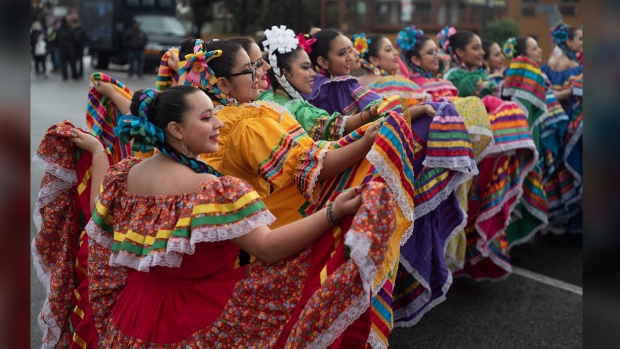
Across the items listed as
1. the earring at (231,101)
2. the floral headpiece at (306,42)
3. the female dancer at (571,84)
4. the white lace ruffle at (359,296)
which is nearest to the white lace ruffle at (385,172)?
the white lace ruffle at (359,296)

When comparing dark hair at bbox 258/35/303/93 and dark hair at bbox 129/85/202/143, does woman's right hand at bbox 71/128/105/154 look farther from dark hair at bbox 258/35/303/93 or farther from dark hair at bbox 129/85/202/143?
dark hair at bbox 258/35/303/93

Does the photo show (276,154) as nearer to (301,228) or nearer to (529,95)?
(301,228)

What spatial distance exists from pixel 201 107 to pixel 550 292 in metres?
3.79

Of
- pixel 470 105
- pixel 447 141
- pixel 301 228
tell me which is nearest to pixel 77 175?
pixel 301 228

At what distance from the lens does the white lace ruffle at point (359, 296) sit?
7.19 ft

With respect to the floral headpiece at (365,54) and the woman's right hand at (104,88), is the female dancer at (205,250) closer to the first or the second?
the woman's right hand at (104,88)

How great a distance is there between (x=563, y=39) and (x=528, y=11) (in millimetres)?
20400

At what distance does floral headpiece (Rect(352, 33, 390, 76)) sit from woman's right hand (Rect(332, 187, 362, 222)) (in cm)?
359

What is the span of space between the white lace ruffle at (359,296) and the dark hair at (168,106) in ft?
2.70

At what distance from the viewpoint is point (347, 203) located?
2.29 meters

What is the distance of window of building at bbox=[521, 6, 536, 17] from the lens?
2695 centimetres

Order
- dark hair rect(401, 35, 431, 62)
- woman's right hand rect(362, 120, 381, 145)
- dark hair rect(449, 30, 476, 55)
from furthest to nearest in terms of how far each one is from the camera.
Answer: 1. dark hair rect(449, 30, 476, 55)
2. dark hair rect(401, 35, 431, 62)
3. woman's right hand rect(362, 120, 381, 145)

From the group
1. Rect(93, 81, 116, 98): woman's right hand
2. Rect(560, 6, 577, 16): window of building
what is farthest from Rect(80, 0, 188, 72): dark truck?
Rect(93, 81, 116, 98): woman's right hand

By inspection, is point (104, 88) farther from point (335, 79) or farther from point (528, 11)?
point (528, 11)
